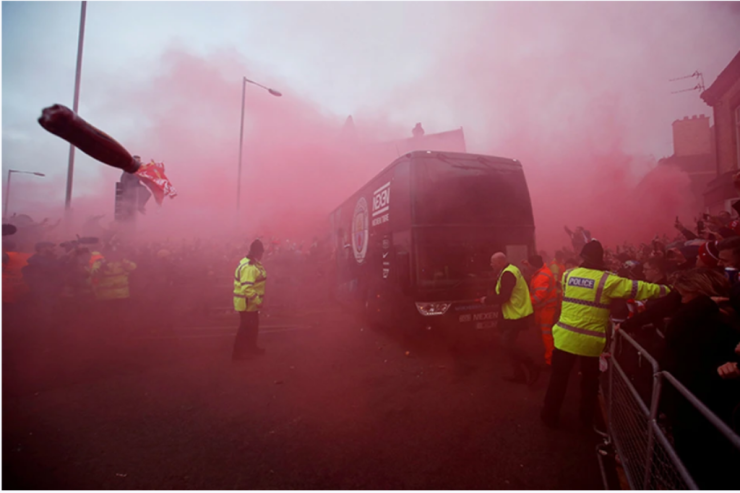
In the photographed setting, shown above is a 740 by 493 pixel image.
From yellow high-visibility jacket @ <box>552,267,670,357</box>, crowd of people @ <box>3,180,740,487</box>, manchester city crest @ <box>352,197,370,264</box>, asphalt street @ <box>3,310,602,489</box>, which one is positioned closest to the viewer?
crowd of people @ <box>3,180,740,487</box>

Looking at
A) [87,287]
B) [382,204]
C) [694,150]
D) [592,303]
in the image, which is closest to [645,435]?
[592,303]

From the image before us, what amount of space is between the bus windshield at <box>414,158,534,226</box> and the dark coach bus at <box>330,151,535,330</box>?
0.02 m

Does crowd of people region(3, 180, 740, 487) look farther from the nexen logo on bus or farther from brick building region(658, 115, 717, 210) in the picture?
brick building region(658, 115, 717, 210)

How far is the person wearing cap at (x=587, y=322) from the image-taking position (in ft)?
9.37

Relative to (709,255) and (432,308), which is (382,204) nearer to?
(432,308)

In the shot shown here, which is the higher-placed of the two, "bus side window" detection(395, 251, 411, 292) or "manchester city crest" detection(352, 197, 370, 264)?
"manchester city crest" detection(352, 197, 370, 264)

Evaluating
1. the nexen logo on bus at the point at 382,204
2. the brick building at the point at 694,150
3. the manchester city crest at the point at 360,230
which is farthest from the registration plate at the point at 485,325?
the brick building at the point at 694,150

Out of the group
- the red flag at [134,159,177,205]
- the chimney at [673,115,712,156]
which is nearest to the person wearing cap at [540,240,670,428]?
the red flag at [134,159,177,205]

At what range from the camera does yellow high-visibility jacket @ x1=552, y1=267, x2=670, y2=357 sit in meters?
2.82

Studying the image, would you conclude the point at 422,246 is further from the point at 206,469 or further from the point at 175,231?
the point at 175,231

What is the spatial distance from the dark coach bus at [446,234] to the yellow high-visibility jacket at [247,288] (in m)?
2.26

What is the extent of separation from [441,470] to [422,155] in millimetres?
4376

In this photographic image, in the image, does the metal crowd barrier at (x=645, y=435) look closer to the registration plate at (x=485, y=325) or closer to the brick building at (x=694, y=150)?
the registration plate at (x=485, y=325)

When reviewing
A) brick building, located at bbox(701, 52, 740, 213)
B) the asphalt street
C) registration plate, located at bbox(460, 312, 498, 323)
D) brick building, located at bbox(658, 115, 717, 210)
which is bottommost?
the asphalt street
